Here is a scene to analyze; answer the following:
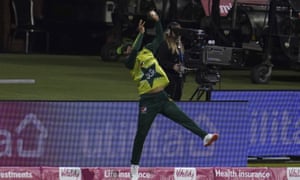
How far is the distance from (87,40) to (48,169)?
22427 mm

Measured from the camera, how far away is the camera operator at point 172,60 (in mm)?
12777

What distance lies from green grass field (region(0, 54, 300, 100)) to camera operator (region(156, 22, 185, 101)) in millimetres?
4948

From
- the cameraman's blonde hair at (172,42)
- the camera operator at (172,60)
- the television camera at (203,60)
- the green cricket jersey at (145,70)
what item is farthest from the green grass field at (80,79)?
the green cricket jersey at (145,70)

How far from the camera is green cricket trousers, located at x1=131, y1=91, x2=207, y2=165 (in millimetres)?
10438

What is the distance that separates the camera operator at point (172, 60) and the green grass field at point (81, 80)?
1699 mm

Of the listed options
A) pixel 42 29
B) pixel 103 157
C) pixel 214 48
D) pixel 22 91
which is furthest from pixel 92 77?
pixel 103 157

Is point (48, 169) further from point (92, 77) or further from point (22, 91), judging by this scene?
point (92, 77)

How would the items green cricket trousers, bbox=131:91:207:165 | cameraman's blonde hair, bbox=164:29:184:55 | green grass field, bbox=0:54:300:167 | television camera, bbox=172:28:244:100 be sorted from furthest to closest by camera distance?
green grass field, bbox=0:54:300:167 < television camera, bbox=172:28:244:100 < cameraman's blonde hair, bbox=164:29:184:55 < green cricket trousers, bbox=131:91:207:165

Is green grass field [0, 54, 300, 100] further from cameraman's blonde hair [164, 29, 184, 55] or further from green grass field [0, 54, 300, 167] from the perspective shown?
cameraman's blonde hair [164, 29, 184, 55]

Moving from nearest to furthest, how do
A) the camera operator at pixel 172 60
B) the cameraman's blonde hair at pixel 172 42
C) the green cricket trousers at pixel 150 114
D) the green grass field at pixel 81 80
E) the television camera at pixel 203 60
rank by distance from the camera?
the green cricket trousers at pixel 150 114 → the cameraman's blonde hair at pixel 172 42 → the camera operator at pixel 172 60 → the television camera at pixel 203 60 → the green grass field at pixel 81 80

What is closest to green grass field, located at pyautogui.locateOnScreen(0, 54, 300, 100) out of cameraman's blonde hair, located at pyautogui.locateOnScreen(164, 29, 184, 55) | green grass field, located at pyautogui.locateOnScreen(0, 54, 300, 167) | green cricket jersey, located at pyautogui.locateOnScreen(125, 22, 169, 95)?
green grass field, located at pyautogui.locateOnScreen(0, 54, 300, 167)

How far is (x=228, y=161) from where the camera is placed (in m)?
12.0

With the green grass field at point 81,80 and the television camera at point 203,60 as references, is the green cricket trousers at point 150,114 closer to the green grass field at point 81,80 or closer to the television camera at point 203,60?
the green grass field at point 81,80

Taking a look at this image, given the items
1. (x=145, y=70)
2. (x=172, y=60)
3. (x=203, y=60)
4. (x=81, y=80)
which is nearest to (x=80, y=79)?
(x=81, y=80)
